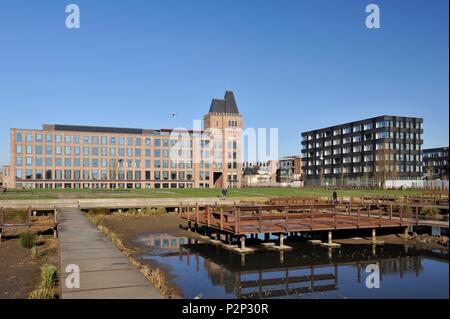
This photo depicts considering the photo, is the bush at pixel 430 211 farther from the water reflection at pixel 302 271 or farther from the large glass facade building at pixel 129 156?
the large glass facade building at pixel 129 156

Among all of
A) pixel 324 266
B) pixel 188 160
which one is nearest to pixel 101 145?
pixel 188 160

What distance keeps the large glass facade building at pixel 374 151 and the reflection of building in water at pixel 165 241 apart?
84.3 metres

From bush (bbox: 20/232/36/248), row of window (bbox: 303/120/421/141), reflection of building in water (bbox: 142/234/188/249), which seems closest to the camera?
bush (bbox: 20/232/36/248)

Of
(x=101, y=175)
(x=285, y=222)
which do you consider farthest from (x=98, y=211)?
(x=101, y=175)

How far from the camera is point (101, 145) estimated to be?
377 ft

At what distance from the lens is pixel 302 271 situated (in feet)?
59.0

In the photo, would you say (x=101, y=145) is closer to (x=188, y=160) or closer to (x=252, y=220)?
(x=188, y=160)

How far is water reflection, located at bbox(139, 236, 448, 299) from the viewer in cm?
1466

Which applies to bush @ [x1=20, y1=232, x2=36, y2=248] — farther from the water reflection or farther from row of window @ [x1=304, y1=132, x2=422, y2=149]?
row of window @ [x1=304, y1=132, x2=422, y2=149]

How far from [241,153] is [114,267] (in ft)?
386

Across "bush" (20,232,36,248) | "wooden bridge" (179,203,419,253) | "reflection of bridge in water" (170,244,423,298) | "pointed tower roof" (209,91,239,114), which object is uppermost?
"pointed tower roof" (209,91,239,114)

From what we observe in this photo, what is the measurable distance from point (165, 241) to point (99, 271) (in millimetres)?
12882

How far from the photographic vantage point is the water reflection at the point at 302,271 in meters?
14.7

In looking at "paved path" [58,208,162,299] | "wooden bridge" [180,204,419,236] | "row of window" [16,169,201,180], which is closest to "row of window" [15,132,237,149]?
"row of window" [16,169,201,180]
